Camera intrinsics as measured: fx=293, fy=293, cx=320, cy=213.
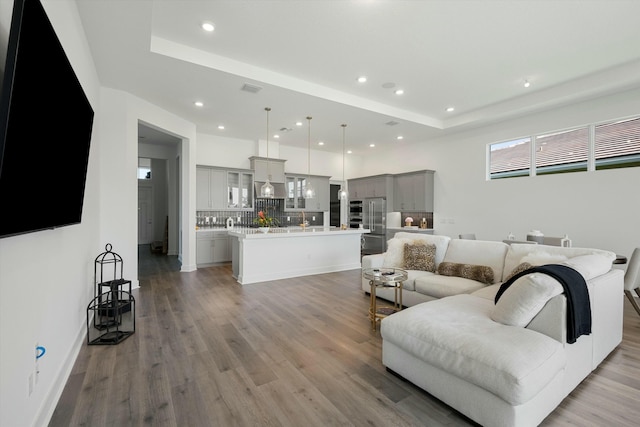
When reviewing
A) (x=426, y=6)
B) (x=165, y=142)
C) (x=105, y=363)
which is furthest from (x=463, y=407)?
(x=165, y=142)

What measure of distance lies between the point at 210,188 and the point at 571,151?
7.59m

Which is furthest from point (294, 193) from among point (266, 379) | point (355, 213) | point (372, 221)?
point (266, 379)

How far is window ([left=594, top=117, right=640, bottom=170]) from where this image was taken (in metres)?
4.69

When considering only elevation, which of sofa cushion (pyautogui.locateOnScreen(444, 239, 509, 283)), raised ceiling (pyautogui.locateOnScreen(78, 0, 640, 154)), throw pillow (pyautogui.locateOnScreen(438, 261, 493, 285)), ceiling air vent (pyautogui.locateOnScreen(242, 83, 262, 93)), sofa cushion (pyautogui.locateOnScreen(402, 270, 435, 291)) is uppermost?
raised ceiling (pyautogui.locateOnScreen(78, 0, 640, 154))

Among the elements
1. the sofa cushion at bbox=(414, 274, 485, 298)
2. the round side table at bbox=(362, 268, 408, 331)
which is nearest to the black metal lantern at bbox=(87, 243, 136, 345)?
the round side table at bbox=(362, 268, 408, 331)

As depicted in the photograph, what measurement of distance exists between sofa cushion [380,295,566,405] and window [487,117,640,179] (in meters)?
4.59

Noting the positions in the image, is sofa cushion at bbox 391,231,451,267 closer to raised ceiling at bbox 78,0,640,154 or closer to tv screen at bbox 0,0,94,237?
raised ceiling at bbox 78,0,640,154

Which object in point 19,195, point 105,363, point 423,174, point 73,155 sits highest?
point 423,174

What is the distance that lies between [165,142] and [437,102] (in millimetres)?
7196

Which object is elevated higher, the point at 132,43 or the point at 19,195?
the point at 132,43

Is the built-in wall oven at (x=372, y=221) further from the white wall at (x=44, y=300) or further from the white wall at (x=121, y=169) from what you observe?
the white wall at (x=44, y=300)

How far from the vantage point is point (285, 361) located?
2.61 m

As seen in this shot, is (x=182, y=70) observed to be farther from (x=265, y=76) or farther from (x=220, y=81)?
(x=265, y=76)

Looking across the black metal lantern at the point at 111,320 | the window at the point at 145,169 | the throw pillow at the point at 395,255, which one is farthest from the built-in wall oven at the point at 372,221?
the window at the point at 145,169
